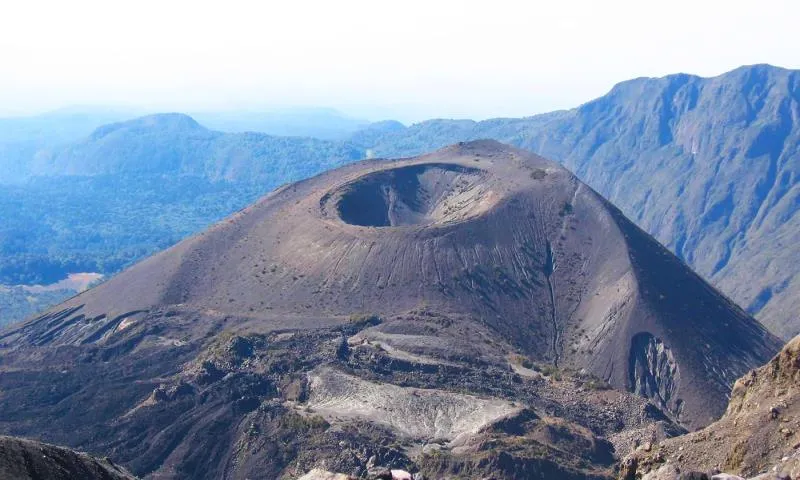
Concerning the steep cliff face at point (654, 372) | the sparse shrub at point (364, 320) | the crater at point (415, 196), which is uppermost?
the crater at point (415, 196)

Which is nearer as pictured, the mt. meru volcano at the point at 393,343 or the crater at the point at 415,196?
the mt. meru volcano at the point at 393,343

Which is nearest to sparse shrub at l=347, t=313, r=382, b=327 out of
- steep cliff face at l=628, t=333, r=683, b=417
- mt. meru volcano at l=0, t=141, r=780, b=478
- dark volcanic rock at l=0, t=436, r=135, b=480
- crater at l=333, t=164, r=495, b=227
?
mt. meru volcano at l=0, t=141, r=780, b=478

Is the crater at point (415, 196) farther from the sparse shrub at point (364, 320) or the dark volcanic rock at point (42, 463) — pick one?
the dark volcanic rock at point (42, 463)

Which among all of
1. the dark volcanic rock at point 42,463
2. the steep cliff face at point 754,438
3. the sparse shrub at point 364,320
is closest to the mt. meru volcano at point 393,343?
the sparse shrub at point 364,320

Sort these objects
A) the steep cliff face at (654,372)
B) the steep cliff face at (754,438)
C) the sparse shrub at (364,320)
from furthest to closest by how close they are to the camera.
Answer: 1. the sparse shrub at (364,320)
2. the steep cliff face at (654,372)
3. the steep cliff face at (754,438)

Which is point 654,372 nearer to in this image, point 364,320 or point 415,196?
Answer: point 364,320

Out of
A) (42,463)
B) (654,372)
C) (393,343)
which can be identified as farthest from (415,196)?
(42,463)

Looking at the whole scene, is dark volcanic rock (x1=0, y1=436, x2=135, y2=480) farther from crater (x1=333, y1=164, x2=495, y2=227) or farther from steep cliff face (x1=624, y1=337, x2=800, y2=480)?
crater (x1=333, y1=164, x2=495, y2=227)

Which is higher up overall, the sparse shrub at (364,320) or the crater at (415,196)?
the crater at (415,196)
